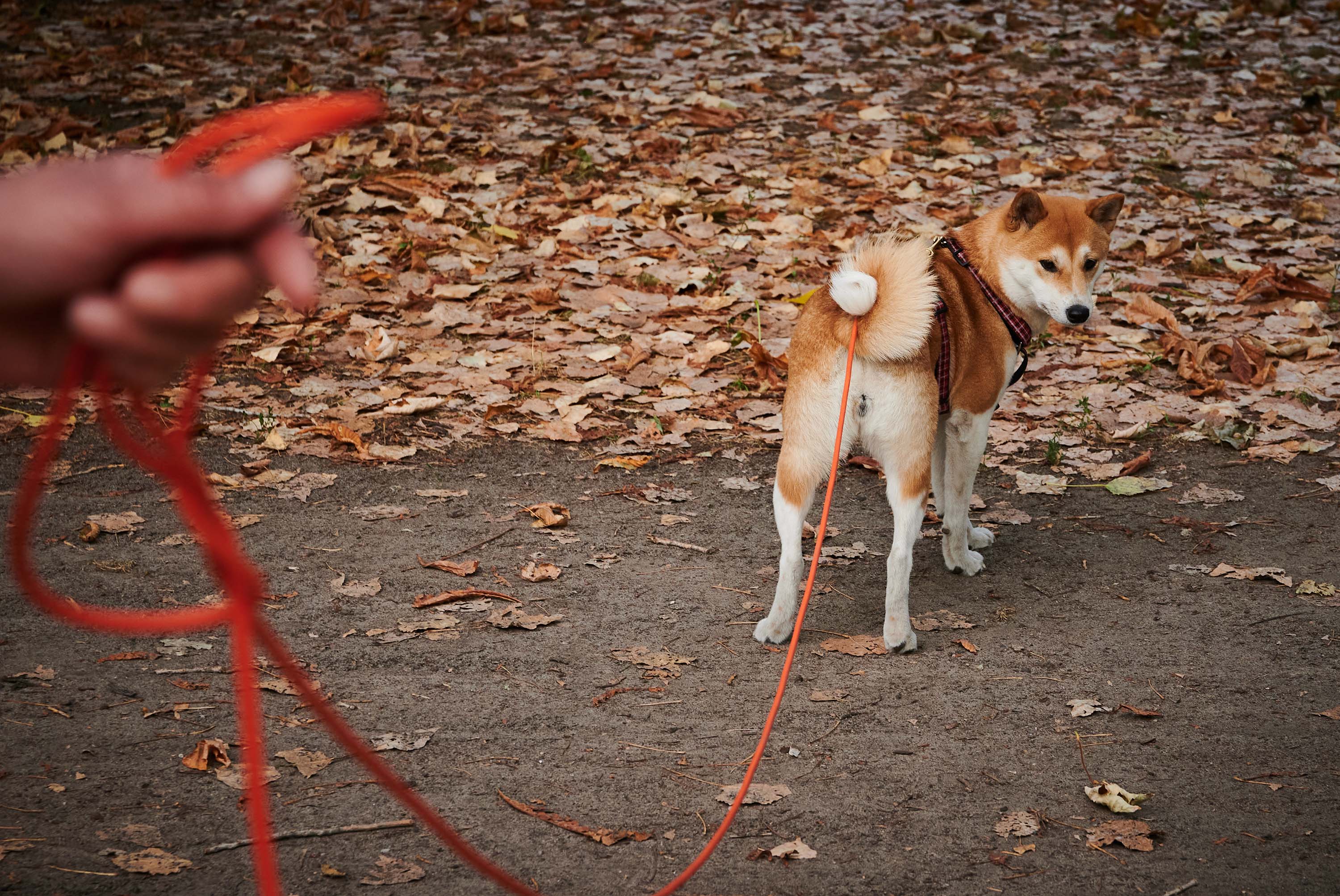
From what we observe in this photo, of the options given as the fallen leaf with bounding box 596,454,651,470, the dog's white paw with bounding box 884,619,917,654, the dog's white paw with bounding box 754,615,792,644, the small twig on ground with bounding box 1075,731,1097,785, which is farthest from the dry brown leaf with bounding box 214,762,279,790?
the fallen leaf with bounding box 596,454,651,470

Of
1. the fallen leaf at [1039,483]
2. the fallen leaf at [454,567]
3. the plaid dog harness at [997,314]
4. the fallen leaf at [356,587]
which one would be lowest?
the fallen leaf at [1039,483]

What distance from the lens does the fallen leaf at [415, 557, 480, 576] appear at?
162 inches

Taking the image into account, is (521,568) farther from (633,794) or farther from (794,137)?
(794,137)

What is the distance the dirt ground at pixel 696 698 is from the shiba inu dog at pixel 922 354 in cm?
38

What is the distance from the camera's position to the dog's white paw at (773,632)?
3.72 m

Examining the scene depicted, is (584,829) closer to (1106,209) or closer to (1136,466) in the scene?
(1106,209)

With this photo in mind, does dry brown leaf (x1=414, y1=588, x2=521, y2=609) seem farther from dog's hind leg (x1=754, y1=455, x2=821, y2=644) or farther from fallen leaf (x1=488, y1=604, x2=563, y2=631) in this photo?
dog's hind leg (x1=754, y1=455, x2=821, y2=644)

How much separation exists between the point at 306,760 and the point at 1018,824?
6.52 ft

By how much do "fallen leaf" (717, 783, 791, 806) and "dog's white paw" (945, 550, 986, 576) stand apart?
164 cm

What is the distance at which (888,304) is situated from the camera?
344 cm

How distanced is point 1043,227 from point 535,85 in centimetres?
711

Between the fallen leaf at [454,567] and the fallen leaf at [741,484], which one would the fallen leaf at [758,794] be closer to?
the fallen leaf at [454,567]

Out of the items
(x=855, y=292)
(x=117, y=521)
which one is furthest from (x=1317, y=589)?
(x=117, y=521)

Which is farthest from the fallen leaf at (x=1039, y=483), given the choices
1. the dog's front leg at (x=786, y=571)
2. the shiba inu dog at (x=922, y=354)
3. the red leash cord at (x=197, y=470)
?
the red leash cord at (x=197, y=470)
